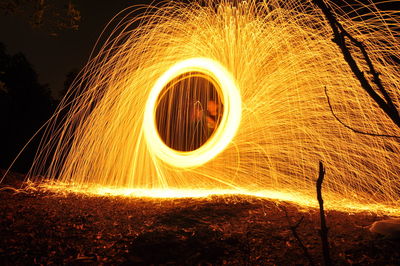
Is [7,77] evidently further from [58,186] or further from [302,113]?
[302,113]

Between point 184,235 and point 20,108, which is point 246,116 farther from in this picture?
point 20,108

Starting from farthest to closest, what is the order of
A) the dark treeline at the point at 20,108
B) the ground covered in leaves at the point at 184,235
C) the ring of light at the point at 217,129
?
the dark treeline at the point at 20,108 → the ring of light at the point at 217,129 → the ground covered in leaves at the point at 184,235

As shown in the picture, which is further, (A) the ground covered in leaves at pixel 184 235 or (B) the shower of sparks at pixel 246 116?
(B) the shower of sparks at pixel 246 116

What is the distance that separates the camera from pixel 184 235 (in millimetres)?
4629

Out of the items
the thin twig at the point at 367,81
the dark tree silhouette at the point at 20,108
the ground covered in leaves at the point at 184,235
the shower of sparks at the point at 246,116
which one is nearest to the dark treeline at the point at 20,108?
the dark tree silhouette at the point at 20,108

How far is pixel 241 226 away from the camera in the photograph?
16.1ft

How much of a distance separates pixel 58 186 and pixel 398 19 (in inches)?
349

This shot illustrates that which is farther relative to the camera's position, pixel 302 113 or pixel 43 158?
pixel 43 158

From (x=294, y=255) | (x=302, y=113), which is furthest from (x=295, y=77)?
(x=294, y=255)

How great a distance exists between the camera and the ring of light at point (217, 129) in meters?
8.36

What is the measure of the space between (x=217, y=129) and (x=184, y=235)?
424 centimetres

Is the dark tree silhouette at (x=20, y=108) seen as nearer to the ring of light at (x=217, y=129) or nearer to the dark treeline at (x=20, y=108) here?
the dark treeline at (x=20, y=108)

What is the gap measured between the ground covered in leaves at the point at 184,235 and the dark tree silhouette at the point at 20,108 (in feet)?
33.2

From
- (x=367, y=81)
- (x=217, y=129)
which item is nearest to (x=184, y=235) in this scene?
(x=367, y=81)
